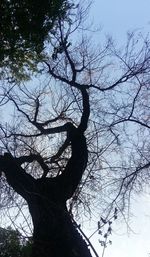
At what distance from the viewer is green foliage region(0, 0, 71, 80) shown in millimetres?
9109

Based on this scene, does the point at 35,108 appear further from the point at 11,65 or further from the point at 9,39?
the point at 9,39

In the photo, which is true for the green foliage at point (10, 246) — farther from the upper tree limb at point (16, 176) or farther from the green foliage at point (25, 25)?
the green foliage at point (25, 25)

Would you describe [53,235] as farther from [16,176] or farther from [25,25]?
[25,25]

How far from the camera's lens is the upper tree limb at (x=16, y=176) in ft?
23.8

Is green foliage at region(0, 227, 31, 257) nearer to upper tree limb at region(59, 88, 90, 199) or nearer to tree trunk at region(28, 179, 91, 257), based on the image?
tree trunk at region(28, 179, 91, 257)

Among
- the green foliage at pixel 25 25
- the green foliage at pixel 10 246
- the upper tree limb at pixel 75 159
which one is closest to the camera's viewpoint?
the green foliage at pixel 10 246

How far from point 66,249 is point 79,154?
96.6 inches

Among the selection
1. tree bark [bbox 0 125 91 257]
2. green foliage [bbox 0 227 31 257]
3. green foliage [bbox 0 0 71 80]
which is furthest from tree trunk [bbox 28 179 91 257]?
green foliage [bbox 0 0 71 80]

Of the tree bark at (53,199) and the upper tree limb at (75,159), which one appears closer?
the tree bark at (53,199)

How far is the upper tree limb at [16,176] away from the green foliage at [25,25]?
9.56 feet

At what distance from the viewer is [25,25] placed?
9164 mm

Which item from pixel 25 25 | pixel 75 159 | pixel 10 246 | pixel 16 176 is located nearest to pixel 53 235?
pixel 10 246

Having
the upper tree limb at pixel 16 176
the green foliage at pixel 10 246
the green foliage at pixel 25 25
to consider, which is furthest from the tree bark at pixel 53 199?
the green foliage at pixel 25 25

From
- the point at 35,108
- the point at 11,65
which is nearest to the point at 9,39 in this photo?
the point at 11,65
